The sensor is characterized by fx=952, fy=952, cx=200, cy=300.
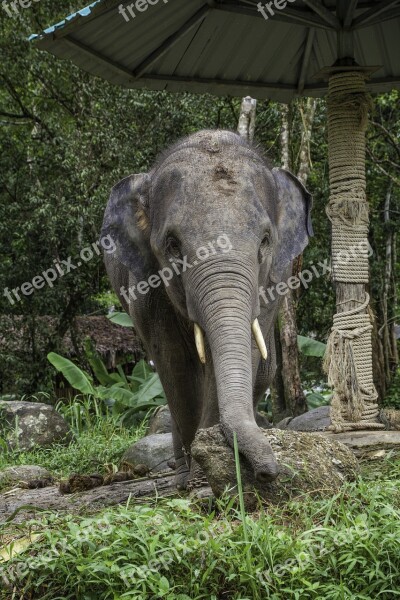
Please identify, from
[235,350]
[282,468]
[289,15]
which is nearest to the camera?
[282,468]

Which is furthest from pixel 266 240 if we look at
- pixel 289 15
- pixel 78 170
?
pixel 78 170

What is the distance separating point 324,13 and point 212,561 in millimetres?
5357

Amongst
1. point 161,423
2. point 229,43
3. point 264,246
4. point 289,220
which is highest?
point 229,43

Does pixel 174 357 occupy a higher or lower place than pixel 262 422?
higher

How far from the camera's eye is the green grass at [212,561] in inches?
139

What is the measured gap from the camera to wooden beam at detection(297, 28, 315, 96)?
8836mm

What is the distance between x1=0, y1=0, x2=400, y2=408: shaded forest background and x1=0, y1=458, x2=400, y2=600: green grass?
322 inches

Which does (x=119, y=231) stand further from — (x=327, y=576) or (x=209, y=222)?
(x=327, y=576)

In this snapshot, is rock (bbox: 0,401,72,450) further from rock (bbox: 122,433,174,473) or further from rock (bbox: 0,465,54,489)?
rock (bbox: 122,433,174,473)

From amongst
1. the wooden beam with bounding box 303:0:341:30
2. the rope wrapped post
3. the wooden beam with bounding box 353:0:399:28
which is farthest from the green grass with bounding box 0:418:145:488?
the wooden beam with bounding box 353:0:399:28

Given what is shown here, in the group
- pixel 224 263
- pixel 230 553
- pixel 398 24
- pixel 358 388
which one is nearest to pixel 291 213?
pixel 224 263

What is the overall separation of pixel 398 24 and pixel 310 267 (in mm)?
5750

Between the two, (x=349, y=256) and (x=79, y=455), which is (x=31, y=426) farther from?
(x=349, y=256)

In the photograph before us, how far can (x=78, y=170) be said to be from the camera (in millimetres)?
13039
